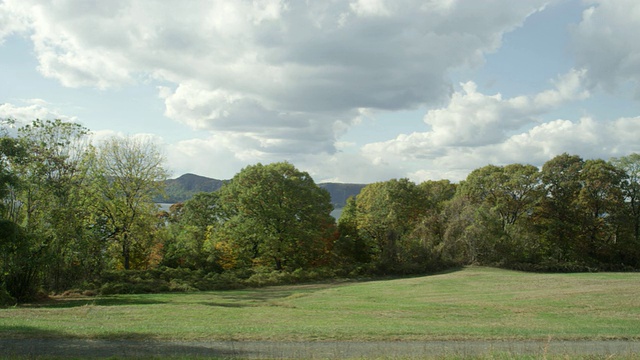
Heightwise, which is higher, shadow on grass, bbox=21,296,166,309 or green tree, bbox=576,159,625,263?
green tree, bbox=576,159,625,263

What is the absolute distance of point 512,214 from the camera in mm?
50156

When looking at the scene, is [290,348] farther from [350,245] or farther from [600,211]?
[600,211]

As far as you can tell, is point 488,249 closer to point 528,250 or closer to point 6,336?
point 528,250

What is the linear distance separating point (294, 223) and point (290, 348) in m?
33.5

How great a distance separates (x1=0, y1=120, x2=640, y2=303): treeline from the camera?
30234mm

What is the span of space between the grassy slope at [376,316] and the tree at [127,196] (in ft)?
32.7

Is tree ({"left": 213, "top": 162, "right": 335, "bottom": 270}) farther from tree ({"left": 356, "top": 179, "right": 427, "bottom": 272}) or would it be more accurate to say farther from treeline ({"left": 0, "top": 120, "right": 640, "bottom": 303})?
tree ({"left": 356, "top": 179, "right": 427, "bottom": 272})

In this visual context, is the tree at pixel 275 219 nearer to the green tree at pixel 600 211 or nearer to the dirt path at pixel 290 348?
the green tree at pixel 600 211

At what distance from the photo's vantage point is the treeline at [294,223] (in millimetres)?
30234

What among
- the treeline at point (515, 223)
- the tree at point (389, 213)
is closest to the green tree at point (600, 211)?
the treeline at point (515, 223)

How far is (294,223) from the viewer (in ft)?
149

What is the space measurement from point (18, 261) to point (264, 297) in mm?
14608

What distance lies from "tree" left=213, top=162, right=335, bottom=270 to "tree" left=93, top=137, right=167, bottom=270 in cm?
889

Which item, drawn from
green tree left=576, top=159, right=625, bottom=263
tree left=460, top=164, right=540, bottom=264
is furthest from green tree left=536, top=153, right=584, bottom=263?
tree left=460, top=164, right=540, bottom=264
